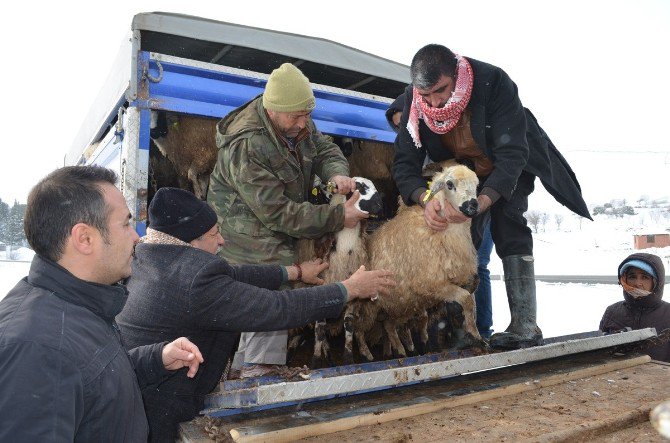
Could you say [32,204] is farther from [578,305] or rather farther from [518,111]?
[578,305]

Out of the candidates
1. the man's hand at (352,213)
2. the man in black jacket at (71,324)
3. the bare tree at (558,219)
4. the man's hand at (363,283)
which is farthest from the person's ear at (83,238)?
the bare tree at (558,219)

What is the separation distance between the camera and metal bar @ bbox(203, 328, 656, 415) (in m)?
1.84

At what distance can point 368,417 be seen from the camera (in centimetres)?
193

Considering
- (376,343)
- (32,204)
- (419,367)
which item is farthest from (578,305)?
(32,204)

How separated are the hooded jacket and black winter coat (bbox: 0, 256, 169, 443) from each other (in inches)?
147

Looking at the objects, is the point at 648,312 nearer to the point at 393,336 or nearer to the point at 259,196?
the point at 393,336

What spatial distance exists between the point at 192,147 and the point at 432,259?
2213mm

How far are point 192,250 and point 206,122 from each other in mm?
2316

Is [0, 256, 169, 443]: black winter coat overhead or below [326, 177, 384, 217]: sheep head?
below

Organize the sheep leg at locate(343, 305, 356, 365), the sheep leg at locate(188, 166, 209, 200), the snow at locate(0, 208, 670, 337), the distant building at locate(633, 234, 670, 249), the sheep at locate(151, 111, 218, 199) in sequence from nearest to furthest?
1. the sheep leg at locate(343, 305, 356, 365)
2. the sheep at locate(151, 111, 218, 199)
3. the sheep leg at locate(188, 166, 209, 200)
4. the snow at locate(0, 208, 670, 337)
5. the distant building at locate(633, 234, 670, 249)

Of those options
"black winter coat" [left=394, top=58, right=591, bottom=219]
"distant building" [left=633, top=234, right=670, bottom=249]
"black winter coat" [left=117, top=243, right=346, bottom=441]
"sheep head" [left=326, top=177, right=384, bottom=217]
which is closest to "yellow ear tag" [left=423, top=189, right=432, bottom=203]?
"black winter coat" [left=394, top=58, right=591, bottom=219]

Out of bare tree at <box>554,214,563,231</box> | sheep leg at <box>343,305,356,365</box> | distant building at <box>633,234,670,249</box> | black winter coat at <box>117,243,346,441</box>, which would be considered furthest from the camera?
bare tree at <box>554,214,563,231</box>

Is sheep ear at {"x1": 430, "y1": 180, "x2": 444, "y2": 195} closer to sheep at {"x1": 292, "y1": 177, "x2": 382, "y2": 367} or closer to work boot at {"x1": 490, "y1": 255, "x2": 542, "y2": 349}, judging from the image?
sheep at {"x1": 292, "y1": 177, "x2": 382, "y2": 367}

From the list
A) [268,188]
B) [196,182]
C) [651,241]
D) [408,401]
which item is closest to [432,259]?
[268,188]
